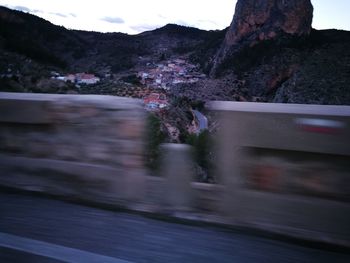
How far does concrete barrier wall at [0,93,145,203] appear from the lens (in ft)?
12.8

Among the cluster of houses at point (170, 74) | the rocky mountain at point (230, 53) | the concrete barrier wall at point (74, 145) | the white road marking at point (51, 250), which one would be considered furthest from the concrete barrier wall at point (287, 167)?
the cluster of houses at point (170, 74)

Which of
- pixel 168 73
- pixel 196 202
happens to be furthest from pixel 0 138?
pixel 168 73

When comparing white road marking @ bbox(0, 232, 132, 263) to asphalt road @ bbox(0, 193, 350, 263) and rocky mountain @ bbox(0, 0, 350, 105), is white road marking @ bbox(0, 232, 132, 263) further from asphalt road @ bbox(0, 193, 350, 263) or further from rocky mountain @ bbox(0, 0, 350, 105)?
rocky mountain @ bbox(0, 0, 350, 105)

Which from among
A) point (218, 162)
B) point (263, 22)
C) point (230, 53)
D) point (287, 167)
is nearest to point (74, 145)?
point (218, 162)

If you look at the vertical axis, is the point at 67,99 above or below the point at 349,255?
above

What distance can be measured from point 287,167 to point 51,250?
1.92m

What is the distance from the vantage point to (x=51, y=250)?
3102 mm

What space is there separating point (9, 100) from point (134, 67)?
93.4m

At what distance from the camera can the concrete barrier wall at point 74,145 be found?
3904mm

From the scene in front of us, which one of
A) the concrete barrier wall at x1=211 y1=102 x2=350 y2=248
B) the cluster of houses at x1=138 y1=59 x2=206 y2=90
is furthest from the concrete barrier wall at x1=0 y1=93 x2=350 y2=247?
the cluster of houses at x1=138 y1=59 x2=206 y2=90

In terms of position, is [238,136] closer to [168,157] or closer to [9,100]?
[168,157]

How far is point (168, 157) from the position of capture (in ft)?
12.9

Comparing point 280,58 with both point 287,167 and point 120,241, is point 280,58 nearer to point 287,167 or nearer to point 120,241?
point 287,167

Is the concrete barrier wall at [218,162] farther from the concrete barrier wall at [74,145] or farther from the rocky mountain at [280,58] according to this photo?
the rocky mountain at [280,58]
